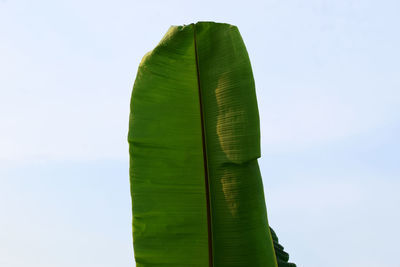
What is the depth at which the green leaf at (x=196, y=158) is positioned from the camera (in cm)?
304

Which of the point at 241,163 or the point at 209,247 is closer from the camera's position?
the point at 241,163

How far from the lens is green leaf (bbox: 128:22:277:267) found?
304 centimetres

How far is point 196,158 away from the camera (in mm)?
3164

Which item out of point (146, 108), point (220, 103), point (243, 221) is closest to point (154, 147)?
point (146, 108)

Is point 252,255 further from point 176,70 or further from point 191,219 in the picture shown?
point 176,70

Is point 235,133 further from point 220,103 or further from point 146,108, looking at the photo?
point 146,108

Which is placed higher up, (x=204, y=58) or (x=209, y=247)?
(x=204, y=58)

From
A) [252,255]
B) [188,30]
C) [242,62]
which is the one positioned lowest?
[252,255]

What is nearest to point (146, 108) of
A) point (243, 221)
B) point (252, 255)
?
point (243, 221)

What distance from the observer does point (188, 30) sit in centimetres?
315

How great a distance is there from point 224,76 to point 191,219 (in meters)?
0.93

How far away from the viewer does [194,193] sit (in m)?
3.15

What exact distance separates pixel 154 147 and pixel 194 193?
0.39 meters

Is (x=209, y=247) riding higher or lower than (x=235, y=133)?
lower
